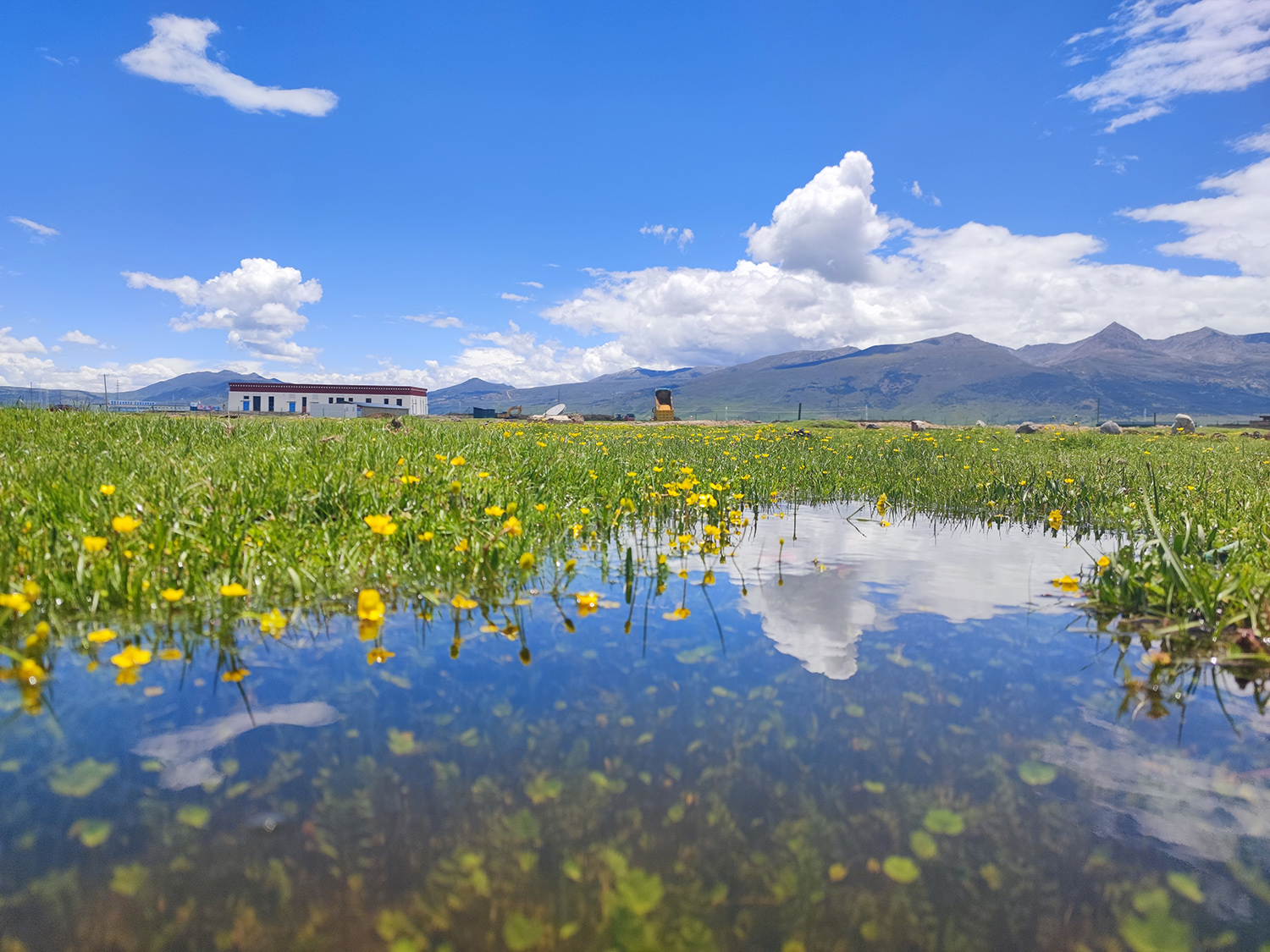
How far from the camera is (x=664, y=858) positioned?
7.04 ft

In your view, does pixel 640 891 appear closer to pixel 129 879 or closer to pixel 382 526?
pixel 129 879

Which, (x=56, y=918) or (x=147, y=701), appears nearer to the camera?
(x=56, y=918)

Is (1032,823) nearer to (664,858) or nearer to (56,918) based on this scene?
(664,858)

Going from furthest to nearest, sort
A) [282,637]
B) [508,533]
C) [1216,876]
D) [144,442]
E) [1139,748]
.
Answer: [144,442]
[508,533]
[282,637]
[1139,748]
[1216,876]

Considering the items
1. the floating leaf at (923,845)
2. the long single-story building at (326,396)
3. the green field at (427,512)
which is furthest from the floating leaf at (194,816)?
the long single-story building at (326,396)

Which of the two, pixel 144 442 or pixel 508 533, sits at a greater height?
pixel 144 442

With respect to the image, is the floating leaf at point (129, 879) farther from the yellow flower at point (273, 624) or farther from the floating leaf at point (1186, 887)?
the floating leaf at point (1186, 887)

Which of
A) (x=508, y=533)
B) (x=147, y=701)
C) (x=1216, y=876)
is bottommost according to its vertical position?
(x=1216, y=876)

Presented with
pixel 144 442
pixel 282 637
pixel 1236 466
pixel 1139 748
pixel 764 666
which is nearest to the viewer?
pixel 1139 748

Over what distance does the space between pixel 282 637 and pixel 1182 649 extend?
5.50 m

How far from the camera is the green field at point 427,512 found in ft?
14.2

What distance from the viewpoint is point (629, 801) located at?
7.91 feet

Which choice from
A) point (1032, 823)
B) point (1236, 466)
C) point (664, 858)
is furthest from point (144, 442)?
point (1236, 466)

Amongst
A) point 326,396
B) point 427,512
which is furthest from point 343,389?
point 427,512
